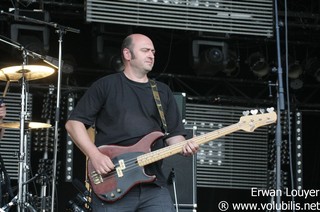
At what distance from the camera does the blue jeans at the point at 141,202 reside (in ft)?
17.0

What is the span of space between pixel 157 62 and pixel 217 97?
1.20 meters

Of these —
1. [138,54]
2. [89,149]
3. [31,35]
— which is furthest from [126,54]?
[31,35]

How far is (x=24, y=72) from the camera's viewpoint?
812cm

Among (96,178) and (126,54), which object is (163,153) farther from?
(126,54)

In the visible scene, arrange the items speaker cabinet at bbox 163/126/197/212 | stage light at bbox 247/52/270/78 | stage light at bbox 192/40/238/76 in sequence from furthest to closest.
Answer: stage light at bbox 247/52/270/78 → stage light at bbox 192/40/238/76 → speaker cabinet at bbox 163/126/197/212

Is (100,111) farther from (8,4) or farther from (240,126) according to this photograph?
(8,4)

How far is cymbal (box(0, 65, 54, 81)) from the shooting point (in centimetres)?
809

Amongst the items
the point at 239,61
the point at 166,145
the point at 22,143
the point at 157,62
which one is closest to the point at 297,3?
the point at 239,61

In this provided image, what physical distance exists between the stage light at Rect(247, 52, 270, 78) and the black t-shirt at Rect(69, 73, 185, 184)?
18.9 feet

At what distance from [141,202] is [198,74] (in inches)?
230

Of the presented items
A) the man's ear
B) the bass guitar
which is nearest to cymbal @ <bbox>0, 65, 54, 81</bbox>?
the man's ear

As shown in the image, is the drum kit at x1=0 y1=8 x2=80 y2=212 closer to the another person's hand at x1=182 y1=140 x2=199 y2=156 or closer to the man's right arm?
the man's right arm

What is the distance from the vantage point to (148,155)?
208 inches

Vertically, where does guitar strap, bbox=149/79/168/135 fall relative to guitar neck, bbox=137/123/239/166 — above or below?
above
